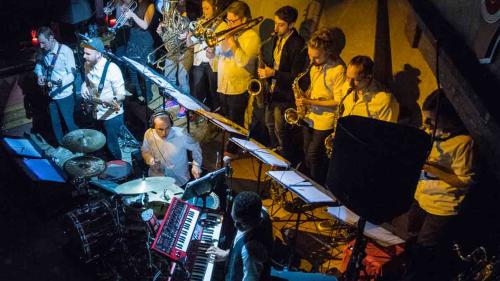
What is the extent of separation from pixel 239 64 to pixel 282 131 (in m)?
1.26

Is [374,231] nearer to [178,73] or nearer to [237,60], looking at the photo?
[237,60]

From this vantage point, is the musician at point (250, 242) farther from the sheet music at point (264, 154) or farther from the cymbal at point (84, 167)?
the cymbal at point (84, 167)

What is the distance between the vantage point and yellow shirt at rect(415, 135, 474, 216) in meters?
4.00

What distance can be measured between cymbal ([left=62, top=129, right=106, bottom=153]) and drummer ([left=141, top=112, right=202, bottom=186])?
37.2 inches

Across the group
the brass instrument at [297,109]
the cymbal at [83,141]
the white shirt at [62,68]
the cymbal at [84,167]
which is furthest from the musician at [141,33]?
the brass instrument at [297,109]

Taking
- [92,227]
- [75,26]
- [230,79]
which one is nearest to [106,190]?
[92,227]

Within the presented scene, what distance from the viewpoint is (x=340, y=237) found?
5648 millimetres

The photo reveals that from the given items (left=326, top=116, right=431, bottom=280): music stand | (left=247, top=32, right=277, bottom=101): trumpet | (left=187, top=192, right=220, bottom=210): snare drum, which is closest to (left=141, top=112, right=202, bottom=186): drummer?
(left=187, top=192, right=220, bottom=210): snare drum

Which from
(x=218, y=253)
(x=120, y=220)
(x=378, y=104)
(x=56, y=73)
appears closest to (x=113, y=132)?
(x=56, y=73)

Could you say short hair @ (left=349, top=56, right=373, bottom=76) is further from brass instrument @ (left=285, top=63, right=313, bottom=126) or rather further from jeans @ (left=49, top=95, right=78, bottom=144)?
jeans @ (left=49, top=95, right=78, bottom=144)

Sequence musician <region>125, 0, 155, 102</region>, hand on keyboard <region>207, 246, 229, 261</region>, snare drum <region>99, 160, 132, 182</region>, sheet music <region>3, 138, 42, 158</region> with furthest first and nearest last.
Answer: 1. musician <region>125, 0, 155, 102</region>
2. sheet music <region>3, 138, 42, 158</region>
3. snare drum <region>99, 160, 132, 182</region>
4. hand on keyboard <region>207, 246, 229, 261</region>

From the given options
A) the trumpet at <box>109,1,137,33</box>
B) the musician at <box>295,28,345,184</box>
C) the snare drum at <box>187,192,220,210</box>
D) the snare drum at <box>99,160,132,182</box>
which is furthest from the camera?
the trumpet at <box>109,1,137,33</box>

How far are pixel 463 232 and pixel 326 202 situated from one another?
186 centimetres

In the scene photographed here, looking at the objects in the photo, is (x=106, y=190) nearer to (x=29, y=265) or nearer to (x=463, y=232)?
(x=29, y=265)
